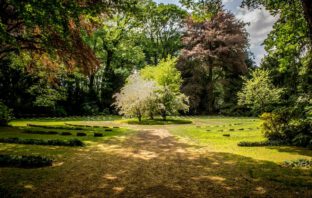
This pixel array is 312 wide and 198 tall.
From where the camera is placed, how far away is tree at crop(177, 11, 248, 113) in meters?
40.2

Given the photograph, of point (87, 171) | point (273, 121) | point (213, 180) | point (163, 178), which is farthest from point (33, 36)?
point (273, 121)

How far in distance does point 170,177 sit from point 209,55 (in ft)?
114

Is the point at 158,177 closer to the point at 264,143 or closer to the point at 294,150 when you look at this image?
the point at 294,150

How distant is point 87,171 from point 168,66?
22.7 m

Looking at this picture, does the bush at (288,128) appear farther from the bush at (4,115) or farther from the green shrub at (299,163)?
the bush at (4,115)

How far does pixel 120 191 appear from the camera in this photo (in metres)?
5.62

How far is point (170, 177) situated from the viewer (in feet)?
22.0

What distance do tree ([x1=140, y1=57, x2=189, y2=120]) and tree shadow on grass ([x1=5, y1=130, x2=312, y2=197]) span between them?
16.9 m

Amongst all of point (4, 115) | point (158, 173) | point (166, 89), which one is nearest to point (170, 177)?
point (158, 173)

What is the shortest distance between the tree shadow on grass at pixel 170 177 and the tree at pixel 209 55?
31348 millimetres

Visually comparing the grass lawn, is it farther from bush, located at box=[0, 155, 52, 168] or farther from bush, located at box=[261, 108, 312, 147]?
bush, located at box=[261, 108, 312, 147]

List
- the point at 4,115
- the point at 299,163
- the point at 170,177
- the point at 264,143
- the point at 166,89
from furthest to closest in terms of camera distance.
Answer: the point at 166,89, the point at 4,115, the point at 264,143, the point at 299,163, the point at 170,177

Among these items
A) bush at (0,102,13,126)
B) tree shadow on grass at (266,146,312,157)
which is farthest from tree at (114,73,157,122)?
tree shadow on grass at (266,146,312,157)

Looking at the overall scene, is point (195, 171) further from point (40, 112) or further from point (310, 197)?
point (40, 112)
